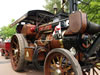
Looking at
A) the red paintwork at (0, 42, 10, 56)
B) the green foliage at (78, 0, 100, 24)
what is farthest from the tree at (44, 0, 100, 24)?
the red paintwork at (0, 42, 10, 56)

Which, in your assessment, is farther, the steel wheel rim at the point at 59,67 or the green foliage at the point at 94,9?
the green foliage at the point at 94,9

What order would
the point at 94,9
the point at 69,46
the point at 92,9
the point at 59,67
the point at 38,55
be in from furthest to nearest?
1. the point at 92,9
2. the point at 94,9
3. the point at 38,55
4. the point at 69,46
5. the point at 59,67

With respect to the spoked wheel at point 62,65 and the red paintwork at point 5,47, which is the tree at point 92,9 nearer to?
the red paintwork at point 5,47

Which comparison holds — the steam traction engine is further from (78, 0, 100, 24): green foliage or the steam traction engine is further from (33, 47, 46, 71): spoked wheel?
(78, 0, 100, 24): green foliage

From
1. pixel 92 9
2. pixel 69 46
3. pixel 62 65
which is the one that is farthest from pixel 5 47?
pixel 92 9

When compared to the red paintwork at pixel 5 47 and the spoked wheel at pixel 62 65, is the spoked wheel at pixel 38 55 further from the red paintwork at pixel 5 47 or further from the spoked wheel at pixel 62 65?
the red paintwork at pixel 5 47

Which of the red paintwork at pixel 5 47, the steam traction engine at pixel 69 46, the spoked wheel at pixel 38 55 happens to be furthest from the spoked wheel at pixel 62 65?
the red paintwork at pixel 5 47

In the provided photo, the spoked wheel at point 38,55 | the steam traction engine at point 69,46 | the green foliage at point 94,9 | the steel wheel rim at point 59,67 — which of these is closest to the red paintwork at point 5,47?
the steam traction engine at point 69,46

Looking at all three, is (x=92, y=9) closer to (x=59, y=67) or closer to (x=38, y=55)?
(x=38, y=55)

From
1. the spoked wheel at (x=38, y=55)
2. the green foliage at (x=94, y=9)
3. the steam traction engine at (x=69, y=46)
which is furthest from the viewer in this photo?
the green foliage at (x=94, y=9)

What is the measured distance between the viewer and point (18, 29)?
5059 mm

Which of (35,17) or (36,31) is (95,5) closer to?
(35,17)

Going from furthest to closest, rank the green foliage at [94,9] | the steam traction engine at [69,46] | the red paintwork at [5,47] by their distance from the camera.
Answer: the green foliage at [94,9] → the red paintwork at [5,47] → the steam traction engine at [69,46]

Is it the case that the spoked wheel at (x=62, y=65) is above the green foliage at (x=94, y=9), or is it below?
below
